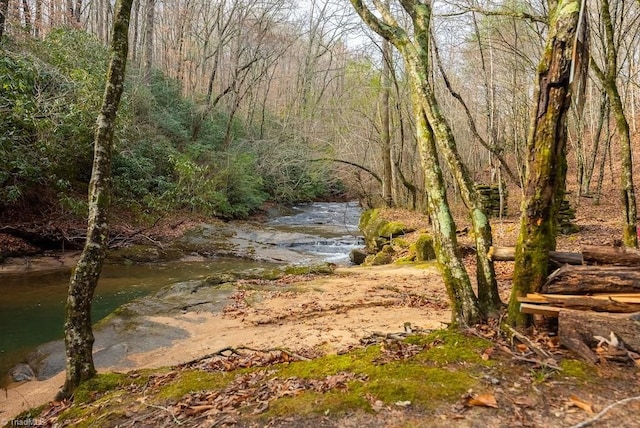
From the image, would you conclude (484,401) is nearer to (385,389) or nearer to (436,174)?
(385,389)

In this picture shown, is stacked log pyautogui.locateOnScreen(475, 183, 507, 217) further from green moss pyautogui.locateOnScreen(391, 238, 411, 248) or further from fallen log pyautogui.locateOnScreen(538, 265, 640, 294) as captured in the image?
fallen log pyautogui.locateOnScreen(538, 265, 640, 294)

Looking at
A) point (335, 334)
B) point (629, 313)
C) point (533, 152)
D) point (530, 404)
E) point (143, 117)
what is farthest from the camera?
point (143, 117)

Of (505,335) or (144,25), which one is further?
(144,25)

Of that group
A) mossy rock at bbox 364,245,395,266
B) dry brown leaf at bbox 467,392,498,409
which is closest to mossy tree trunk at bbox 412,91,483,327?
dry brown leaf at bbox 467,392,498,409

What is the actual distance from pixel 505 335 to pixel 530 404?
1053 millimetres

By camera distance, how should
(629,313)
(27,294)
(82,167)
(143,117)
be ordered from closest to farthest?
(629,313) → (27,294) → (82,167) → (143,117)

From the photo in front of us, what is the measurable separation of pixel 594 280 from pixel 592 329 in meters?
0.49

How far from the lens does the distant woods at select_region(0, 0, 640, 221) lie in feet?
38.1

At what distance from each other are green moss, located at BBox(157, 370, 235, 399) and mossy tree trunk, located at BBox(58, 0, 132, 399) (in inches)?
42.0

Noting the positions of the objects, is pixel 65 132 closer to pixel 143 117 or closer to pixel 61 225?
pixel 61 225

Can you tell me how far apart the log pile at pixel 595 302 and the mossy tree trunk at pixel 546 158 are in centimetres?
17

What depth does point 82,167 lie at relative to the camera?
1656 centimetres

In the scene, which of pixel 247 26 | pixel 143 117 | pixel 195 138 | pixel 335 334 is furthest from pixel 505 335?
pixel 247 26

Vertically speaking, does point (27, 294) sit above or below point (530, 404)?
below
